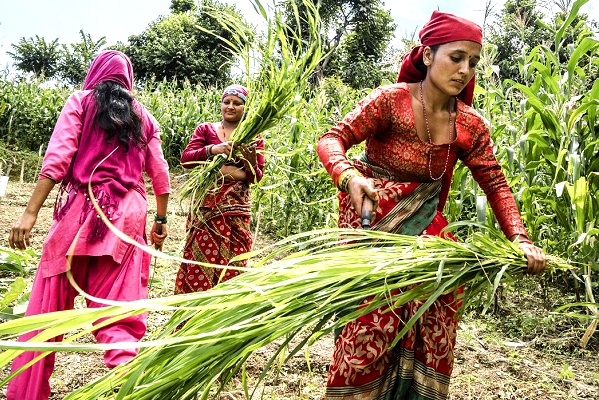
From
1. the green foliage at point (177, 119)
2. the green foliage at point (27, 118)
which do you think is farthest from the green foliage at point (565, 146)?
the green foliage at point (27, 118)

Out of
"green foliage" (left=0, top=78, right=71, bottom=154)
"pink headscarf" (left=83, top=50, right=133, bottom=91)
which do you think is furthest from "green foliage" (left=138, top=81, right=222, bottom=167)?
"pink headscarf" (left=83, top=50, right=133, bottom=91)

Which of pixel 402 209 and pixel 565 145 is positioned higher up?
pixel 565 145

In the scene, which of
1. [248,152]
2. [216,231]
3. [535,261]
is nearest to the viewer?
[535,261]

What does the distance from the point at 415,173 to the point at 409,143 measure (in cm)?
10

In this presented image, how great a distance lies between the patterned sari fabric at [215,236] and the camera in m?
3.01

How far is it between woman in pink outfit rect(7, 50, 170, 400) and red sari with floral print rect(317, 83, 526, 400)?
880mm

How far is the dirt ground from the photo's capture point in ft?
8.44

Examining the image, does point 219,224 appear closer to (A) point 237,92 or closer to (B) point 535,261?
(A) point 237,92

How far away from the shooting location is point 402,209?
1747mm

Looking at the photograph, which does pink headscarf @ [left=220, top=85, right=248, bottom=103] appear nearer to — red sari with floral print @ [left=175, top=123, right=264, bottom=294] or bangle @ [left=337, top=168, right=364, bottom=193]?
red sari with floral print @ [left=175, top=123, right=264, bottom=294]

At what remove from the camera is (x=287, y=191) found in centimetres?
538

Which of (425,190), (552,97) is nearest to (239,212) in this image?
(425,190)

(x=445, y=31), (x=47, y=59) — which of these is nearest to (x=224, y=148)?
(x=445, y=31)

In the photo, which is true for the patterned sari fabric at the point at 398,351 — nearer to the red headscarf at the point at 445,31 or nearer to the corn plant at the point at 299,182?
the red headscarf at the point at 445,31
